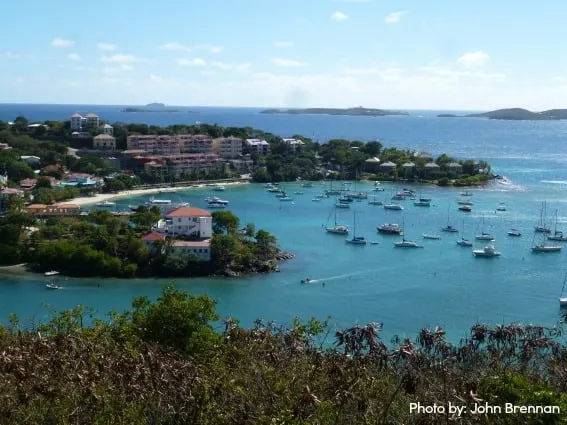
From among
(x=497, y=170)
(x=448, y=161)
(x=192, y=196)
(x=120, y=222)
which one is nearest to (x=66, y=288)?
(x=120, y=222)

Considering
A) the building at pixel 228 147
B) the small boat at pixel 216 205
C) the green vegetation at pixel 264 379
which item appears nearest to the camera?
the green vegetation at pixel 264 379

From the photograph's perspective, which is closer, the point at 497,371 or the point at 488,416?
the point at 488,416

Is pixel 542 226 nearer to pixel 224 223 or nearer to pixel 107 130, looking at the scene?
pixel 224 223

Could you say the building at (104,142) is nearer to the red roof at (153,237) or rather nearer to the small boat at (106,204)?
the small boat at (106,204)

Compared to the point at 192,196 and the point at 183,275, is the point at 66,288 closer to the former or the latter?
the point at 183,275

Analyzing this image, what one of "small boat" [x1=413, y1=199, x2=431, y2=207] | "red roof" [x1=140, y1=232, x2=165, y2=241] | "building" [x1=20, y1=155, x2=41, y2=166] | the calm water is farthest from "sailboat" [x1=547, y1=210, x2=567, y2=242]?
"building" [x1=20, y1=155, x2=41, y2=166]

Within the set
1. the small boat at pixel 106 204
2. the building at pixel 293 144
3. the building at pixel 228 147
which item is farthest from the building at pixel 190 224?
the building at pixel 293 144
